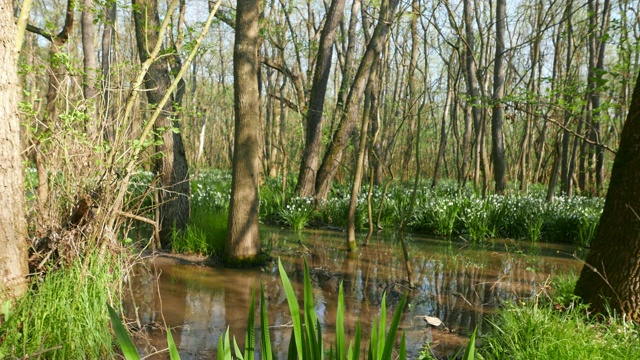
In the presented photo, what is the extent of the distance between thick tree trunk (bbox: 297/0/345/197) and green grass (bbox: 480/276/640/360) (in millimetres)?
8515

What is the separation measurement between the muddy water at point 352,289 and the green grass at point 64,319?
0.46 meters

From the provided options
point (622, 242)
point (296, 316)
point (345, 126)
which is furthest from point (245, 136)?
point (296, 316)

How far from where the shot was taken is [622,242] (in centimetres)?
387

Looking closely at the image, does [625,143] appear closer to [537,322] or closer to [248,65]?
[537,322]

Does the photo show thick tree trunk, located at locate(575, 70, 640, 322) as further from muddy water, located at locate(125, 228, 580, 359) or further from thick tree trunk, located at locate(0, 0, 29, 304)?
thick tree trunk, located at locate(0, 0, 29, 304)

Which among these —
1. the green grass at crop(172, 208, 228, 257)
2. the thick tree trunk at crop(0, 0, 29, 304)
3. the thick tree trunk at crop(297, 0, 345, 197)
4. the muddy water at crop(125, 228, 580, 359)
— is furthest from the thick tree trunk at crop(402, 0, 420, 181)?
the thick tree trunk at crop(0, 0, 29, 304)

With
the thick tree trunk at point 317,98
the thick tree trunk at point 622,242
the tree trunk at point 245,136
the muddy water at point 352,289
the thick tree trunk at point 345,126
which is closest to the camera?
the thick tree trunk at point 622,242

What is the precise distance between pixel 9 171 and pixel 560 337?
3.99m

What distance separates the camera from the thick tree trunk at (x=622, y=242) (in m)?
3.78

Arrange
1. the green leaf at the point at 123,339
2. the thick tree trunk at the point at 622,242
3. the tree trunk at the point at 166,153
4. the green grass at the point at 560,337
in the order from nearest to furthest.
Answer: the green leaf at the point at 123,339
the green grass at the point at 560,337
the thick tree trunk at the point at 622,242
the tree trunk at the point at 166,153

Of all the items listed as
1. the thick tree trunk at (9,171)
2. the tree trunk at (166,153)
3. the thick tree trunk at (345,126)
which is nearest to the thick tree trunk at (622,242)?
the thick tree trunk at (9,171)

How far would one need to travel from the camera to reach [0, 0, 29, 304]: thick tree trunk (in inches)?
131

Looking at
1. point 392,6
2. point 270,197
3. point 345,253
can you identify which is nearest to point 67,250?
point 345,253

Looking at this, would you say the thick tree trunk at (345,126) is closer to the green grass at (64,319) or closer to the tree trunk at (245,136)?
the tree trunk at (245,136)
